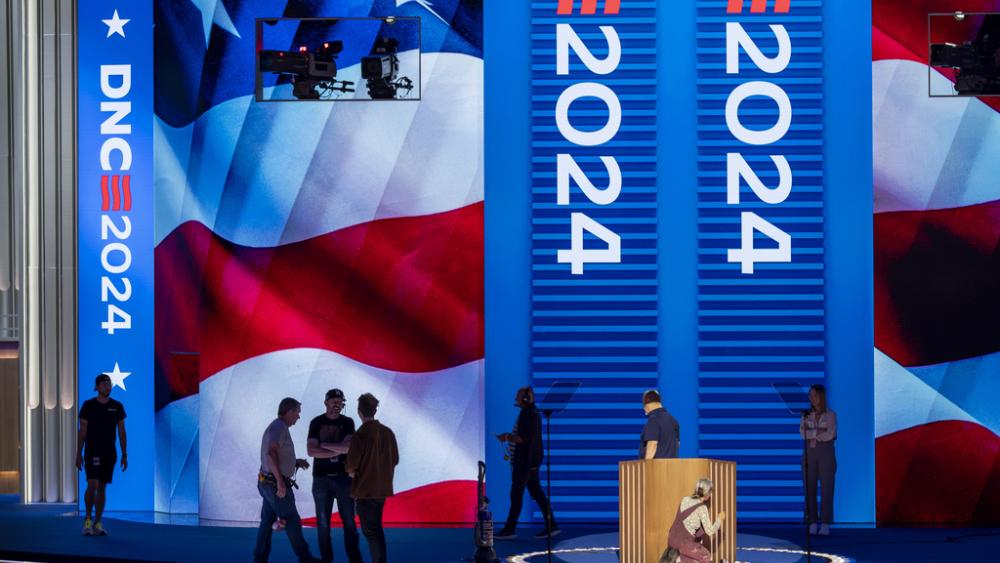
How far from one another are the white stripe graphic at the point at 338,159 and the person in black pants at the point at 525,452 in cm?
257

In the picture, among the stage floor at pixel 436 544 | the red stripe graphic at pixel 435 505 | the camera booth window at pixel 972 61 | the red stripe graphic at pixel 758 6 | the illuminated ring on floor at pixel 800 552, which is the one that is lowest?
the stage floor at pixel 436 544

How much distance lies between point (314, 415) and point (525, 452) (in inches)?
106

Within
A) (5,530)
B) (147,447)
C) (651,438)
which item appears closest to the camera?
(651,438)

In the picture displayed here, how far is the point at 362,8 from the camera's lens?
51.7 feet

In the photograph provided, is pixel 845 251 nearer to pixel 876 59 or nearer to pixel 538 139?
pixel 876 59

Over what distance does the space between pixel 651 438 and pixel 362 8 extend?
222 inches

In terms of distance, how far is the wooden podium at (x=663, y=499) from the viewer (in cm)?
1157

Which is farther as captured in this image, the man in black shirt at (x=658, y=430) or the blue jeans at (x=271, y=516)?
the man in black shirt at (x=658, y=430)

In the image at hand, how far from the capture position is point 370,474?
458 inches

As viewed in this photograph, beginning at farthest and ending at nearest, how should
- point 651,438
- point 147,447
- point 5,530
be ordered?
point 147,447 < point 5,530 < point 651,438

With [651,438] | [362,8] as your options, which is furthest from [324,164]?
[651,438]

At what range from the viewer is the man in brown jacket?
11.6 m

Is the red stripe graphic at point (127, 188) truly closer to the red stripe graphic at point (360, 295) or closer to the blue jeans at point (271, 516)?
the red stripe graphic at point (360, 295)

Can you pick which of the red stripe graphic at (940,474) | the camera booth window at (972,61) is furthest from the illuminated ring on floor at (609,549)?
the camera booth window at (972,61)
